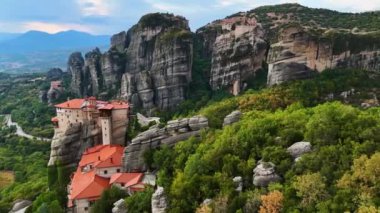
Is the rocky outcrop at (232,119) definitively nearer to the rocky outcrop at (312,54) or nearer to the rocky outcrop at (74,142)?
the rocky outcrop at (312,54)

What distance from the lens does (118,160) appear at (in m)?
59.6

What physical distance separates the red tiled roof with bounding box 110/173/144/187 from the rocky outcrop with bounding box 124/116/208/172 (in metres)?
2.18

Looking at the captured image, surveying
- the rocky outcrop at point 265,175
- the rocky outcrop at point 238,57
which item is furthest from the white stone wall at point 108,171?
the rocky outcrop at point 238,57

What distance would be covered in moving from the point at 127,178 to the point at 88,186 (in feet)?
13.4

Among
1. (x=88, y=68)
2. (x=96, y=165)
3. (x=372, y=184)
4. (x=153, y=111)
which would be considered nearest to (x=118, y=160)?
(x=96, y=165)

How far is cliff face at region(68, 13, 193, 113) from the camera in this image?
104 m

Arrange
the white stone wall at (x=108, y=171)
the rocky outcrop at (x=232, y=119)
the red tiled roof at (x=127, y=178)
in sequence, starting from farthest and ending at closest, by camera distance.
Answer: the rocky outcrop at (x=232, y=119) < the white stone wall at (x=108, y=171) < the red tiled roof at (x=127, y=178)

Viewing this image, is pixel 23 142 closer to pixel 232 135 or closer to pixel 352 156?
pixel 232 135

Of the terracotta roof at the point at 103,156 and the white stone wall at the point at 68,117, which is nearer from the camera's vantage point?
the terracotta roof at the point at 103,156

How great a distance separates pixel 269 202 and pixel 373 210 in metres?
7.70

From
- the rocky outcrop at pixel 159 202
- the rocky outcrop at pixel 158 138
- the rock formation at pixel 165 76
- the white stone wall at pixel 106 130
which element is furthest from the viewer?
the rock formation at pixel 165 76

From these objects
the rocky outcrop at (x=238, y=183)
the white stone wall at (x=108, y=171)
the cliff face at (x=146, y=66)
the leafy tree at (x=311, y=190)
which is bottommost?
the white stone wall at (x=108, y=171)

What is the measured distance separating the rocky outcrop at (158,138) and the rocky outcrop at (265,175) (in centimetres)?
1704

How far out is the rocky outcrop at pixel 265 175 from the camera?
4238 centimetres
